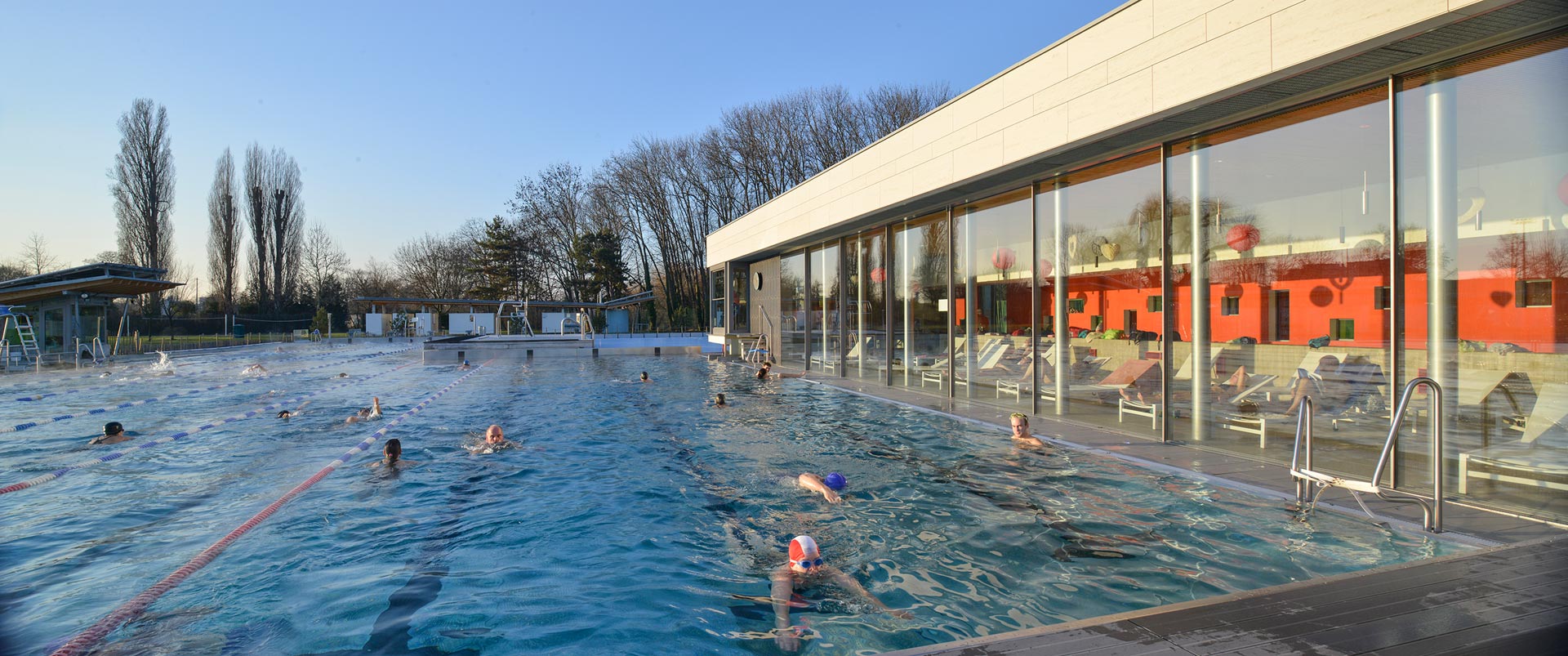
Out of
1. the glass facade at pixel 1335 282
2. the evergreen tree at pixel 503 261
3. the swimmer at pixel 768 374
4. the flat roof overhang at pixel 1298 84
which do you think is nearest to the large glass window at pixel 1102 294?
the glass facade at pixel 1335 282

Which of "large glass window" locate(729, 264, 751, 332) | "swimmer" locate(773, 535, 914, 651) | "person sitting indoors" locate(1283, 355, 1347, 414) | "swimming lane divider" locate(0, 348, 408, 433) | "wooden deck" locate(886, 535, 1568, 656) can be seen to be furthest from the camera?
"large glass window" locate(729, 264, 751, 332)

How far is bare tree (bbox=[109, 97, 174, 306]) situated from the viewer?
109 ft

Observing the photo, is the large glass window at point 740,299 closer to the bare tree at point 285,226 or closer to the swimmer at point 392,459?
the swimmer at point 392,459

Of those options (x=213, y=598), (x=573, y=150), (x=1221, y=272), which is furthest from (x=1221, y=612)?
(x=573, y=150)

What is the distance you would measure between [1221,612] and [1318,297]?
3.78 metres

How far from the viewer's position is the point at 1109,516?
4480mm

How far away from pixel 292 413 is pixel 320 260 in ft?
145

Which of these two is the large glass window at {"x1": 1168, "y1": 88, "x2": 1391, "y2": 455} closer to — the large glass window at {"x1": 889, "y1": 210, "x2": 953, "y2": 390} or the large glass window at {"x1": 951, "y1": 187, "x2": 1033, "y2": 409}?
the large glass window at {"x1": 951, "y1": 187, "x2": 1033, "y2": 409}

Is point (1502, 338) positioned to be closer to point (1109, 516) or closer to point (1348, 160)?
point (1348, 160)

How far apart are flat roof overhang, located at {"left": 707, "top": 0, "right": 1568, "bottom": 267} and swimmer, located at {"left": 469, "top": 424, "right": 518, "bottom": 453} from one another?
20.4 feet

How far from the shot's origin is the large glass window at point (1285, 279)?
4855 mm

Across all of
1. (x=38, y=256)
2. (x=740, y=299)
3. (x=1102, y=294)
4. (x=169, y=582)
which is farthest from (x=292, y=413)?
(x=38, y=256)

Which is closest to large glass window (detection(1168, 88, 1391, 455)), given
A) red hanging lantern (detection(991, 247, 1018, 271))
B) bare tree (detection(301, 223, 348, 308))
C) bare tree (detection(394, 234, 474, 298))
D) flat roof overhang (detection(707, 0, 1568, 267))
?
flat roof overhang (detection(707, 0, 1568, 267))

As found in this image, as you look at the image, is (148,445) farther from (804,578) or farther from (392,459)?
(804,578)
